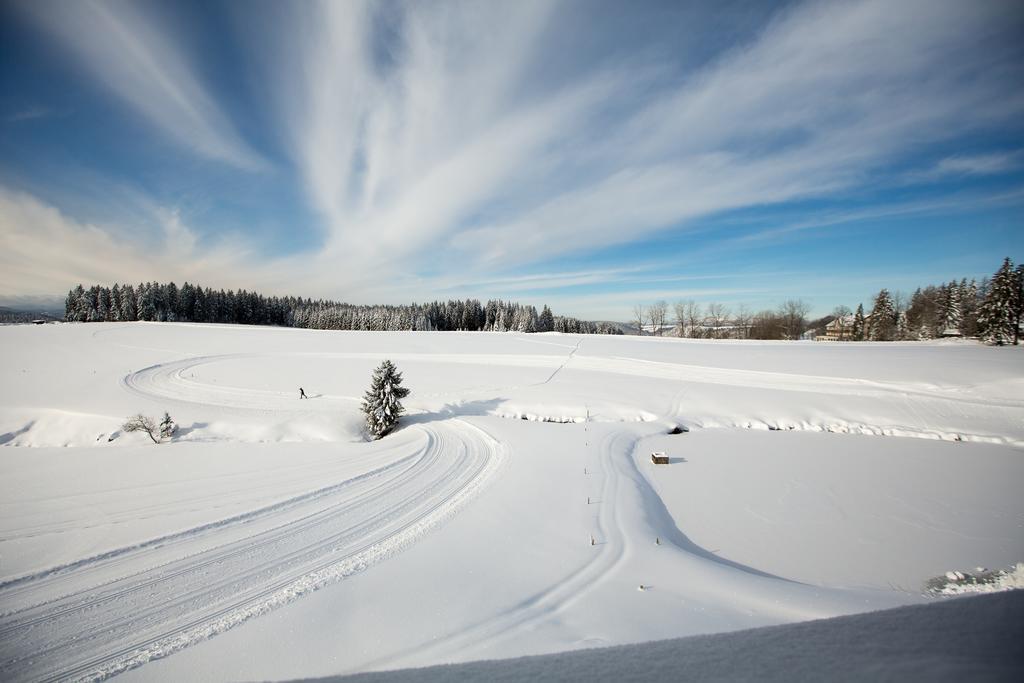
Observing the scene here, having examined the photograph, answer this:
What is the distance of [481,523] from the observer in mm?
8023

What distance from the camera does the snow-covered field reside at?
15.6 ft

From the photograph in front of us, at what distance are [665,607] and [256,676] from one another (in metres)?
5.50

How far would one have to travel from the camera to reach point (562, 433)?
A: 15.2 meters

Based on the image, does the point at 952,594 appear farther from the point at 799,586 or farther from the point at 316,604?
the point at 316,604

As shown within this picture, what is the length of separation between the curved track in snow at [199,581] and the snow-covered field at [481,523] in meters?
0.04

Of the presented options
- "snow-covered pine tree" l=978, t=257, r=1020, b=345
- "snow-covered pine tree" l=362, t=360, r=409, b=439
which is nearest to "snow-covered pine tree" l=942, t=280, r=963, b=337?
"snow-covered pine tree" l=978, t=257, r=1020, b=345

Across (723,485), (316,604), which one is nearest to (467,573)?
(316,604)

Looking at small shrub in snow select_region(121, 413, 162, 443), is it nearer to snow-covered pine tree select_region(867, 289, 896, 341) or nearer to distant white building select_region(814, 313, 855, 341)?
snow-covered pine tree select_region(867, 289, 896, 341)

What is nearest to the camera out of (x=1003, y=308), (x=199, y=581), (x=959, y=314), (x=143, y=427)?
(x=199, y=581)

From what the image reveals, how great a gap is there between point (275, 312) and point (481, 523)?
115 meters

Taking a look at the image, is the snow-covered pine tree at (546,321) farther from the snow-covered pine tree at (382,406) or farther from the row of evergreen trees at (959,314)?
the snow-covered pine tree at (382,406)

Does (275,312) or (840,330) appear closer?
(840,330)

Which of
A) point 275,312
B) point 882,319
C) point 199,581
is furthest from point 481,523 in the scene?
point 275,312

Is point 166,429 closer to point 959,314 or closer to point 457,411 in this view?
point 457,411
